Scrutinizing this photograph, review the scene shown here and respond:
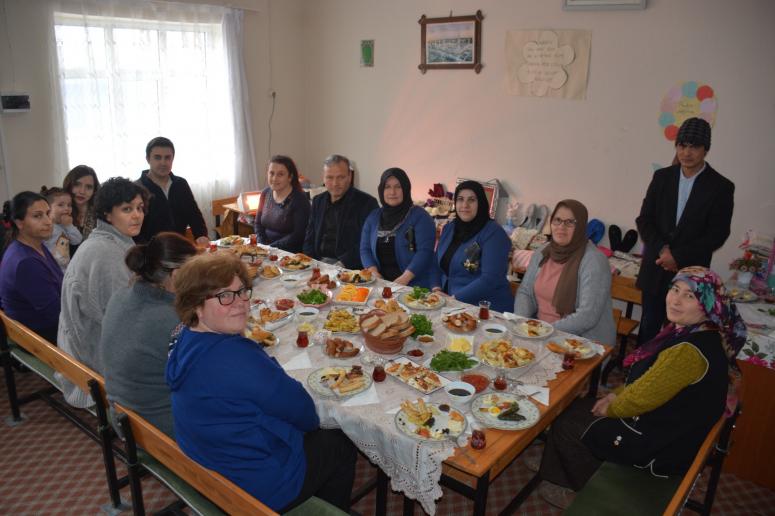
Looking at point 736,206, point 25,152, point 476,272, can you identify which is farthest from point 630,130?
point 25,152

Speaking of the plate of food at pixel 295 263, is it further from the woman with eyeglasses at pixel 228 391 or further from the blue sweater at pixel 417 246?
the woman with eyeglasses at pixel 228 391

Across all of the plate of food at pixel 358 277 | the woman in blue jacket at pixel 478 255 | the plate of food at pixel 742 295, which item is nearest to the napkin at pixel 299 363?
the plate of food at pixel 358 277

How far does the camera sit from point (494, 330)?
2926 mm

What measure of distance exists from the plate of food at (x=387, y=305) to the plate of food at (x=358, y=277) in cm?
30

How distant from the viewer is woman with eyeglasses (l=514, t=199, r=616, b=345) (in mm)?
3135

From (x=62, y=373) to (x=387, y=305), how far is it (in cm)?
162

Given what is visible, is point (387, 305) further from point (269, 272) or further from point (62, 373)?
point (62, 373)

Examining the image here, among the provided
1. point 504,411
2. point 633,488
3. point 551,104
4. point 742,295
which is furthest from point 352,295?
point 551,104

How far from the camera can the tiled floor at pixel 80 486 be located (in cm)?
288

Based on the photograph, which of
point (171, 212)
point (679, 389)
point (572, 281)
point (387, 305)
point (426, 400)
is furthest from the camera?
point (171, 212)

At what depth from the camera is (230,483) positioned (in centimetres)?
184

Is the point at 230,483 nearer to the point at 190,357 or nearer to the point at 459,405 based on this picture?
the point at 190,357

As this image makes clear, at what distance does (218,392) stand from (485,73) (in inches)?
172

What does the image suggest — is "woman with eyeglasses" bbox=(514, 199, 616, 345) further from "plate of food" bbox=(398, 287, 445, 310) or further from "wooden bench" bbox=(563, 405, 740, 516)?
"wooden bench" bbox=(563, 405, 740, 516)
